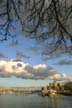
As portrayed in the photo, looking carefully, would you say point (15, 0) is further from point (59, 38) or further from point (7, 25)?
point (59, 38)

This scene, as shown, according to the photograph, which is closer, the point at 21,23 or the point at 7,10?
the point at 7,10

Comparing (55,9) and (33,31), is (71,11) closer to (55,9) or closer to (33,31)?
(55,9)

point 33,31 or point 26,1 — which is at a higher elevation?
point 26,1

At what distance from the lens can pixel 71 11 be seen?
686cm

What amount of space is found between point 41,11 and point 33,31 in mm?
405

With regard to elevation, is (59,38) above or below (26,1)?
below

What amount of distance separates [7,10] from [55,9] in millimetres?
877

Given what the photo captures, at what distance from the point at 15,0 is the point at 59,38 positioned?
110cm

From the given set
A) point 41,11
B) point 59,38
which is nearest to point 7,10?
point 41,11

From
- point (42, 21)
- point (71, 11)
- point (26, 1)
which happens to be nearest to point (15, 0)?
point (26, 1)

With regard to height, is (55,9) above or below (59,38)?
above

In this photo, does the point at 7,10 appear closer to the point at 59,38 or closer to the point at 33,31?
the point at 33,31

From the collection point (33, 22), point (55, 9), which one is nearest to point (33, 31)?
point (33, 22)

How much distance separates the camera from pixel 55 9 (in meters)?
6.75
